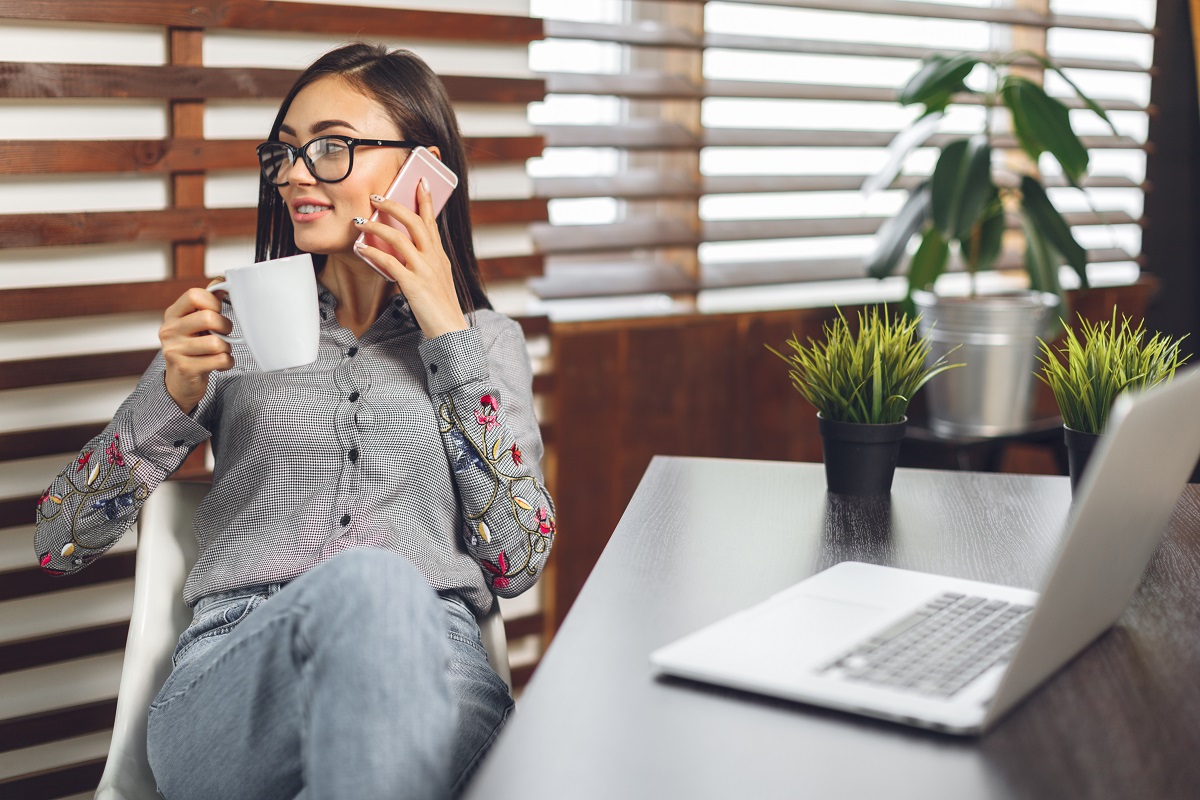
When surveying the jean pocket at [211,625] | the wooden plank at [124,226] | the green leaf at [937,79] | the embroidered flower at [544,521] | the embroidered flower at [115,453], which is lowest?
the jean pocket at [211,625]

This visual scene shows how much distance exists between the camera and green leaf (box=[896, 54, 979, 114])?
270 centimetres

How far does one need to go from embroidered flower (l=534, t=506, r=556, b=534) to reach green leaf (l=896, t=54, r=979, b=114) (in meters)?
1.55

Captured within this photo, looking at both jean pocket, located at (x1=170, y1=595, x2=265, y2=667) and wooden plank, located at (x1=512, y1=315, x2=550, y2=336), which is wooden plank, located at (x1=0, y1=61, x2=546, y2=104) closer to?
wooden plank, located at (x1=512, y1=315, x2=550, y2=336)

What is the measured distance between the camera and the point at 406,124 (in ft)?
5.55

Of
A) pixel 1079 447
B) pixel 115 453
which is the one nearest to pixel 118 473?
pixel 115 453

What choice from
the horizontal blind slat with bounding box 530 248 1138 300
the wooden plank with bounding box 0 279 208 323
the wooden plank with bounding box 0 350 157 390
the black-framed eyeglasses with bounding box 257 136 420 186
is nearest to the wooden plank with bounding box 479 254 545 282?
the horizontal blind slat with bounding box 530 248 1138 300

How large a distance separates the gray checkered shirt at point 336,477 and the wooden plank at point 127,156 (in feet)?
1.80

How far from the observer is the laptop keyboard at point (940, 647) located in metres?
0.90

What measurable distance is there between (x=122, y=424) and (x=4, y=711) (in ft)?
2.55

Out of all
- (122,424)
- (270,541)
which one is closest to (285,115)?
(122,424)

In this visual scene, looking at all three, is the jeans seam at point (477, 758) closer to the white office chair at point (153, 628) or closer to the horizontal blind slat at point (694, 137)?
the white office chair at point (153, 628)

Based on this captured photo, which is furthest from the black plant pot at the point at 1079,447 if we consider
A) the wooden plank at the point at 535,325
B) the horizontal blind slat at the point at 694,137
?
the horizontal blind slat at the point at 694,137

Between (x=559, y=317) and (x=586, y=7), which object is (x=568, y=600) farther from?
(x=586, y=7)

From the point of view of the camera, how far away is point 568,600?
8.76 feet
